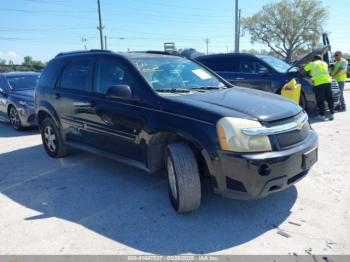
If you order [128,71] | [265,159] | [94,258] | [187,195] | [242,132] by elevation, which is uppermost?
[128,71]

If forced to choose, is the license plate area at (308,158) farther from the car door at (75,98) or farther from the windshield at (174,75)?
the car door at (75,98)

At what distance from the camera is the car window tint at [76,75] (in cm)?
439

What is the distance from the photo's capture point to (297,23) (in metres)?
49.8

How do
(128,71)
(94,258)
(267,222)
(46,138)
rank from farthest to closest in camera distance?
(46,138) → (128,71) → (267,222) → (94,258)

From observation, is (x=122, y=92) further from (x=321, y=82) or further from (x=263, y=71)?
(x=321, y=82)

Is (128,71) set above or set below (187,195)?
above

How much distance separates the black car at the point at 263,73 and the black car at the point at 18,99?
5.13 meters

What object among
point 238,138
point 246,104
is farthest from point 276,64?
point 238,138

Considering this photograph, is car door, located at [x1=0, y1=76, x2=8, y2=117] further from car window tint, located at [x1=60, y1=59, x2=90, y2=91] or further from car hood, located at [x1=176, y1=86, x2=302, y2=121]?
car hood, located at [x1=176, y1=86, x2=302, y2=121]

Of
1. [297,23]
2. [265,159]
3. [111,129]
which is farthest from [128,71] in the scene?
[297,23]

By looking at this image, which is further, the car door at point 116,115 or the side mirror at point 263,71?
the side mirror at point 263,71

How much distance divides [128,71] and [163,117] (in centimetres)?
87

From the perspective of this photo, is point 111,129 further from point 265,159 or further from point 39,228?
point 265,159

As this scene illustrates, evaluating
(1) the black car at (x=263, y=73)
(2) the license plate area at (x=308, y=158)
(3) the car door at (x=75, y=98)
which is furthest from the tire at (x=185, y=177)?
(1) the black car at (x=263, y=73)
